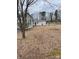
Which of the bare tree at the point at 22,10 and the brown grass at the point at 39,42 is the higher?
the bare tree at the point at 22,10

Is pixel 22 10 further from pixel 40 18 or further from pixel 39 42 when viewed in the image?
pixel 39 42

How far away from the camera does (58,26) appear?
1.97 metres

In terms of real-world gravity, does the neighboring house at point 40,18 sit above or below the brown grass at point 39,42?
above

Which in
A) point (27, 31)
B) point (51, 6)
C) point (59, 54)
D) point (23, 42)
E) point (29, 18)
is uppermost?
point (51, 6)

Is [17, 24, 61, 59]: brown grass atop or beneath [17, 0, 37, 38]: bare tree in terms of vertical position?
beneath

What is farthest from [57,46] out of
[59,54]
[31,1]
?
[31,1]

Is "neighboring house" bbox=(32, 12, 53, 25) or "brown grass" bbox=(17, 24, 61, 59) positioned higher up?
"neighboring house" bbox=(32, 12, 53, 25)

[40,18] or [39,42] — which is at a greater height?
[40,18]

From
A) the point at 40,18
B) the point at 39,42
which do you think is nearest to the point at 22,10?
the point at 40,18

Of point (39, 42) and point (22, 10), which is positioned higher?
point (22, 10)
